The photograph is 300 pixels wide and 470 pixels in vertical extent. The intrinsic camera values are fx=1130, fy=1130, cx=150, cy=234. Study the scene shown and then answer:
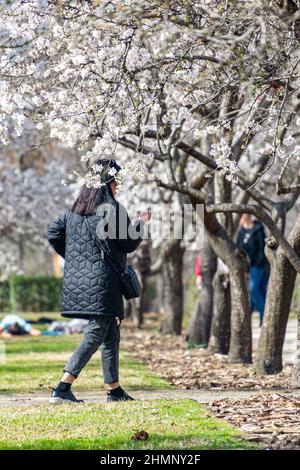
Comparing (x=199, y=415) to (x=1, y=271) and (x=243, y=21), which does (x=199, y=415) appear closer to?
(x=243, y=21)

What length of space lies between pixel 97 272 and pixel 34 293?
2209 centimetres

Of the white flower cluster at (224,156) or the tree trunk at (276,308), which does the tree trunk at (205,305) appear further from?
the white flower cluster at (224,156)

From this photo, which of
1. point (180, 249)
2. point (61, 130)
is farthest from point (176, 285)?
point (61, 130)

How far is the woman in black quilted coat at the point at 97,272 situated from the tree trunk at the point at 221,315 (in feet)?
16.8

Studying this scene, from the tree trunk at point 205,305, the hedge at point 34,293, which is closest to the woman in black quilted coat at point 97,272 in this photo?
the tree trunk at point 205,305

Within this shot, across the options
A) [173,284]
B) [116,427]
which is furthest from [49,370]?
[173,284]

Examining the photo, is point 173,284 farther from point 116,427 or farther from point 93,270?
point 116,427

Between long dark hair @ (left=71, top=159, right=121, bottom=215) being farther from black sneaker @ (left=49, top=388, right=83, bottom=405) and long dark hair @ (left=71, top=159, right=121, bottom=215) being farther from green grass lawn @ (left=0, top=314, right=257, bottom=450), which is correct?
green grass lawn @ (left=0, top=314, right=257, bottom=450)

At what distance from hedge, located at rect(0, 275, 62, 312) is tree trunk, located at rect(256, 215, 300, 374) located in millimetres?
19433

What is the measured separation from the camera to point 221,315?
49.0 ft

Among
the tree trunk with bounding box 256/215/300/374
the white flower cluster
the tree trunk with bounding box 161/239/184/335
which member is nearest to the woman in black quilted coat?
the white flower cluster

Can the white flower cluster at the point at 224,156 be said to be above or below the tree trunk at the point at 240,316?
above

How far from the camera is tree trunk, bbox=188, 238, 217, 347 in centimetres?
1684

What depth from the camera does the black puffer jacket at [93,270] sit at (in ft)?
31.1
